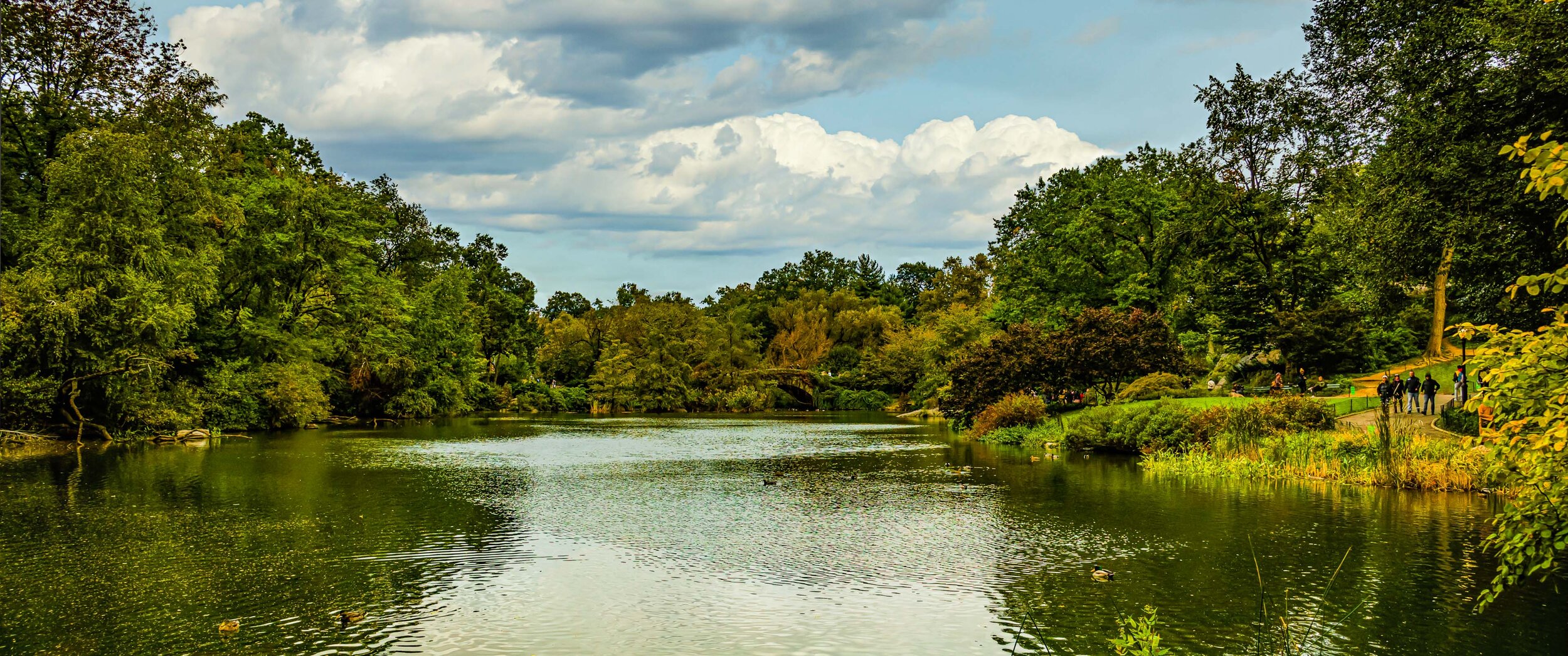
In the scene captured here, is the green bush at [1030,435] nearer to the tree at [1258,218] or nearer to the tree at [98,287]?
the tree at [1258,218]

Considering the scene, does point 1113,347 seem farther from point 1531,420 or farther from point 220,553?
point 220,553

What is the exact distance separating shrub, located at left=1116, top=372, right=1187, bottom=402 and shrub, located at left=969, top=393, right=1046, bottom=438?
10.8 ft

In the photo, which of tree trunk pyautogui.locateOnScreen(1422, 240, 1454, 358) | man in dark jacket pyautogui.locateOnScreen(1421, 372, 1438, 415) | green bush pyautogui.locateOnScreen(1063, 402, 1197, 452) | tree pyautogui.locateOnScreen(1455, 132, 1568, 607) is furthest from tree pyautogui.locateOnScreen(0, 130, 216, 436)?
tree trunk pyautogui.locateOnScreen(1422, 240, 1454, 358)

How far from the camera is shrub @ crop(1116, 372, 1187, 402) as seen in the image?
3853 centimetres

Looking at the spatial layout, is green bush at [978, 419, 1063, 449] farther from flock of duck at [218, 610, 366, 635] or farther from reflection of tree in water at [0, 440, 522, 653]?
flock of duck at [218, 610, 366, 635]

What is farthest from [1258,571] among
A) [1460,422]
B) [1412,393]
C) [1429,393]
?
[1412,393]

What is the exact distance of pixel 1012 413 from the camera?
133 feet

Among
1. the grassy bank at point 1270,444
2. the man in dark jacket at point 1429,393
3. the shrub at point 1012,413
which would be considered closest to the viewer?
the grassy bank at point 1270,444

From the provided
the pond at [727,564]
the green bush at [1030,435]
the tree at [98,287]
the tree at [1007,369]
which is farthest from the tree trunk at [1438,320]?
the tree at [98,287]

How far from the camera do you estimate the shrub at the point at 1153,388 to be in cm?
3853

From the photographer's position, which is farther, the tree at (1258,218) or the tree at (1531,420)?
the tree at (1258,218)

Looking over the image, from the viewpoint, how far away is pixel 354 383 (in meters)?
56.5

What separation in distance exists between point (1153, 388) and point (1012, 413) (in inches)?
223

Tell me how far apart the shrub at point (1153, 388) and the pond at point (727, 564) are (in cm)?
1339
